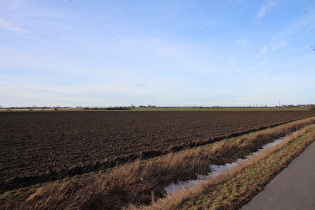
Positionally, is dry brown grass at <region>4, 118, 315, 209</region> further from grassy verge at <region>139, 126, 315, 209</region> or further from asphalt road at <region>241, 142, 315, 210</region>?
asphalt road at <region>241, 142, 315, 210</region>

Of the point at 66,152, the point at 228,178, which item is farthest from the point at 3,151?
the point at 228,178

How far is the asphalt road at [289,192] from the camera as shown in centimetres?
490

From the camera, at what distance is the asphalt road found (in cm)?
490

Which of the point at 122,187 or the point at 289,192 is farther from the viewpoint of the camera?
the point at 122,187

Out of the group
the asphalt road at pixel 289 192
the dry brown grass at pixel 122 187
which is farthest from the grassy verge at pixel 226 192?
the dry brown grass at pixel 122 187

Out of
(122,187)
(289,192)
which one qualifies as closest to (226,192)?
(289,192)

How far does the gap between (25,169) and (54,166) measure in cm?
121

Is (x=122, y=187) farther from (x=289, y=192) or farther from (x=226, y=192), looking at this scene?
(x=289, y=192)

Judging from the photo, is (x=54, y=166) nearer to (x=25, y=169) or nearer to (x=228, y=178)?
(x=25, y=169)

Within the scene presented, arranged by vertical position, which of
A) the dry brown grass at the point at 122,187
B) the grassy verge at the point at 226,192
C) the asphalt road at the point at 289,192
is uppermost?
the asphalt road at the point at 289,192

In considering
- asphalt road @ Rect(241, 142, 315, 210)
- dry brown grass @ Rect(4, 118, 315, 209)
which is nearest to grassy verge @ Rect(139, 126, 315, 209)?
asphalt road @ Rect(241, 142, 315, 210)

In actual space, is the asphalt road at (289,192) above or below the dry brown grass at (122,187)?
above

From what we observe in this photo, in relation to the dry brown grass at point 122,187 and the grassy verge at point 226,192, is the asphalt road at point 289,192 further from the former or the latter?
the dry brown grass at point 122,187

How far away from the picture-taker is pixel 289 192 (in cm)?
556
